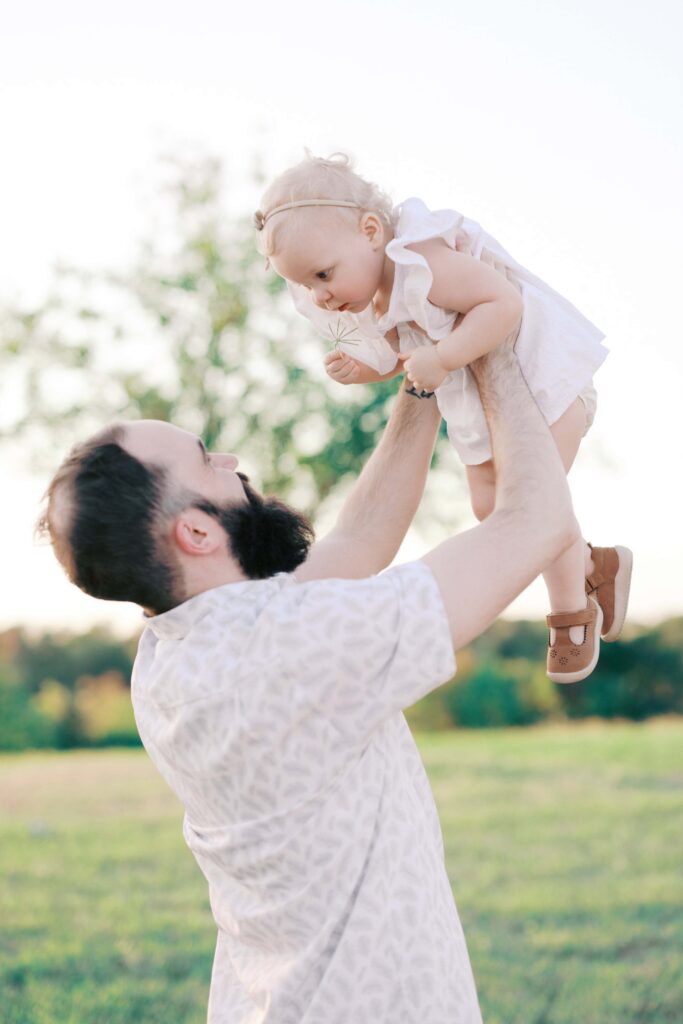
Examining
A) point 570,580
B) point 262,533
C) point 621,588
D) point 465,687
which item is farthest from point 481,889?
point 465,687

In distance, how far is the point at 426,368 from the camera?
2057 mm

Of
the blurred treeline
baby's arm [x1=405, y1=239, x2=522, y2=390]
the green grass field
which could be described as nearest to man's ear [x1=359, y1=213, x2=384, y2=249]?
baby's arm [x1=405, y1=239, x2=522, y2=390]

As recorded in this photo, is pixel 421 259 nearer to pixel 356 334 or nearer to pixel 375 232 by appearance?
pixel 375 232

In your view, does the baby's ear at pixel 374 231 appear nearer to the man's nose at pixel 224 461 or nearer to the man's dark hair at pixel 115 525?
the man's nose at pixel 224 461

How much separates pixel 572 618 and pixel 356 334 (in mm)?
698

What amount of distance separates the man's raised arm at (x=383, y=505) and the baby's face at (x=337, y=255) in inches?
9.6

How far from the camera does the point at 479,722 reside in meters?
14.6

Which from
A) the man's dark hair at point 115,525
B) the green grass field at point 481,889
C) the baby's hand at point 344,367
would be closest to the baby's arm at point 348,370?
the baby's hand at point 344,367

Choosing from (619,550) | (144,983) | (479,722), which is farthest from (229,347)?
(619,550)

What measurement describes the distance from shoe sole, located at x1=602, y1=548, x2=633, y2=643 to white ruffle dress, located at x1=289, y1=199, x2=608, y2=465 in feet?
1.33

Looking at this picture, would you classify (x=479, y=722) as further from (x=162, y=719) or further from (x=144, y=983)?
(x=162, y=719)

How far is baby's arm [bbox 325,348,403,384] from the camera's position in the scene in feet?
7.80

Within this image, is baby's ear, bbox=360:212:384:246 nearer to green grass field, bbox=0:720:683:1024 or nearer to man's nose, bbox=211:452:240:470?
man's nose, bbox=211:452:240:470

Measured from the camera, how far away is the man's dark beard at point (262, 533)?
211cm
